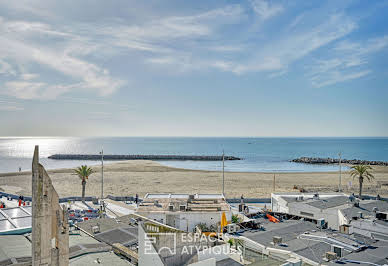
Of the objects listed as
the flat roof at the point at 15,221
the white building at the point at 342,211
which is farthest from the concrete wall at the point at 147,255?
the white building at the point at 342,211

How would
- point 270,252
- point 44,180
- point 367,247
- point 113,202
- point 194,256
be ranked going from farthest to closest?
point 113,202
point 367,247
point 270,252
point 194,256
point 44,180

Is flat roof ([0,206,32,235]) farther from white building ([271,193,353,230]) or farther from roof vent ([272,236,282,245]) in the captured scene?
white building ([271,193,353,230])

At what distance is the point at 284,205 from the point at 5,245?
23966mm

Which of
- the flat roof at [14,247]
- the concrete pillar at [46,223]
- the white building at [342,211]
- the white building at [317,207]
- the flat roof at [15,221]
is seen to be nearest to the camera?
the concrete pillar at [46,223]

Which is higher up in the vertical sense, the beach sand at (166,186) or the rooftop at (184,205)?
the rooftop at (184,205)

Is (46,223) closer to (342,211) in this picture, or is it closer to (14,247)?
(14,247)

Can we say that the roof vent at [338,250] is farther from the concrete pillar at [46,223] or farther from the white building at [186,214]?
the concrete pillar at [46,223]

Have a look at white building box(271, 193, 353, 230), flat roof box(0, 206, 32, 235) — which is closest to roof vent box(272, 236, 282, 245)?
white building box(271, 193, 353, 230)

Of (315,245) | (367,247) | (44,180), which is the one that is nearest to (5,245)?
(44,180)

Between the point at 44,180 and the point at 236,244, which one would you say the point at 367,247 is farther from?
the point at 44,180

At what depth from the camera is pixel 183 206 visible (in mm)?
26422

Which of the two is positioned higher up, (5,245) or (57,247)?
(57,247)

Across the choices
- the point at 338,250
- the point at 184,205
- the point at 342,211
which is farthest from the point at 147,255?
the point at 342,211

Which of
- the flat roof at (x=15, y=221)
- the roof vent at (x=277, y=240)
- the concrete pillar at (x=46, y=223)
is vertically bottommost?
the flat roof at (x=15, y=221)
